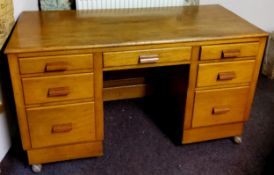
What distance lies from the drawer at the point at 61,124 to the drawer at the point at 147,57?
244 millimetres

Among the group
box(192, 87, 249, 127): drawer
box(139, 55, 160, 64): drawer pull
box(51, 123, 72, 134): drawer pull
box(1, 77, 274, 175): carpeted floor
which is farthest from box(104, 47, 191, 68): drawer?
box(1, 77, 274, 175): carpeted floor

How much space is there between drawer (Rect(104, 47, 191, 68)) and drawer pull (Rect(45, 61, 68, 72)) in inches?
7.2

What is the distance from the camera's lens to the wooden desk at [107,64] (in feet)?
4.97

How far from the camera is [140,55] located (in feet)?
5.22

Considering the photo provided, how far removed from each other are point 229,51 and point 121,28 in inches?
21.3

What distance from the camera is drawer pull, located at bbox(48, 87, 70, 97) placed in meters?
1.55

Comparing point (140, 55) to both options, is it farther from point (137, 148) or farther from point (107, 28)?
point (137, 148)

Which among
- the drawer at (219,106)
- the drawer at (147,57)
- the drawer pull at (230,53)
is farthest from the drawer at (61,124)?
the drawer pull at (230,53)

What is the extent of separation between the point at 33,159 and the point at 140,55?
0.74m

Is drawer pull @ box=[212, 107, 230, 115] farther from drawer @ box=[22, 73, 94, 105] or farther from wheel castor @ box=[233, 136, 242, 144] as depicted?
drawer @ box=[22, 73, 94, 105]

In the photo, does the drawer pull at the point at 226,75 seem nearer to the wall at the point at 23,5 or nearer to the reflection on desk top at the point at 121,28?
the reflection on desk top at the point at 121,28

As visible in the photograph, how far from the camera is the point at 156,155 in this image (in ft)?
6.19

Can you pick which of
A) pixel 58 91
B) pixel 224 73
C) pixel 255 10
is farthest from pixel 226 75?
pixel 255 10

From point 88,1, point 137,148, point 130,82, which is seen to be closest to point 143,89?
point 130,82
